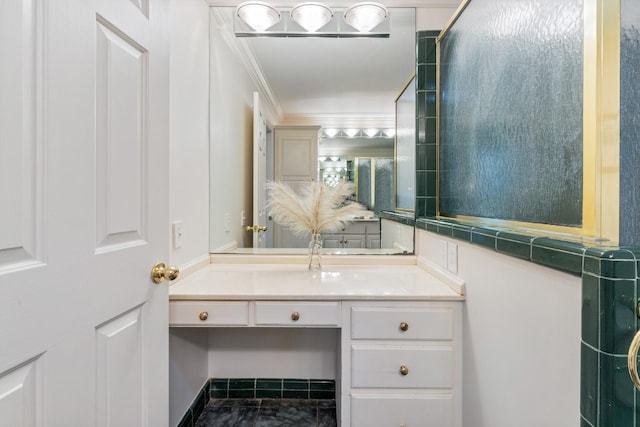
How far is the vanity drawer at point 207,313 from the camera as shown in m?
1.19

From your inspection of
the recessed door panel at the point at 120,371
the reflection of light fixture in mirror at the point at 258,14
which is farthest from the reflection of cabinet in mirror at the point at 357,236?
the reflection of light fixture in mirror at the point at 258,14

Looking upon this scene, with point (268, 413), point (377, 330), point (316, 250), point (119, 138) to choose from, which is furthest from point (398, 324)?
point (119, 138)

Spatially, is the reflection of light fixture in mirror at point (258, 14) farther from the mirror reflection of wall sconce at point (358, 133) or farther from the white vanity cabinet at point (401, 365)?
the white vanity cabinet at point (401, 365)

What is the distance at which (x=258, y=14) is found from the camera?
1.68 meters

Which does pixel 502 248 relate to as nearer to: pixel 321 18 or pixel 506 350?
pixel 506 350

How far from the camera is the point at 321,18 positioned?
1.68 metres

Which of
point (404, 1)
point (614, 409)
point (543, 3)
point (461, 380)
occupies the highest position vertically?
point (404, 1)

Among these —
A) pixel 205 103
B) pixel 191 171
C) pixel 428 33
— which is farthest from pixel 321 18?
pixel 191 171

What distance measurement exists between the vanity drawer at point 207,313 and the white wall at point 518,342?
0.83 m

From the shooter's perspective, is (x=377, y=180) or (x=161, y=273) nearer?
(x=161, y=273)

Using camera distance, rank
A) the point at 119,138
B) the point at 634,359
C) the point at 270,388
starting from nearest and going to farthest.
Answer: the point at 634,359 → the point at 119,138 → the point at 270,388

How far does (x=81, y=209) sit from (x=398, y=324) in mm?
1035

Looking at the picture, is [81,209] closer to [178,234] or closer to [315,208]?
[178,234]

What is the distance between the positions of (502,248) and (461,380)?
0.60 metres
